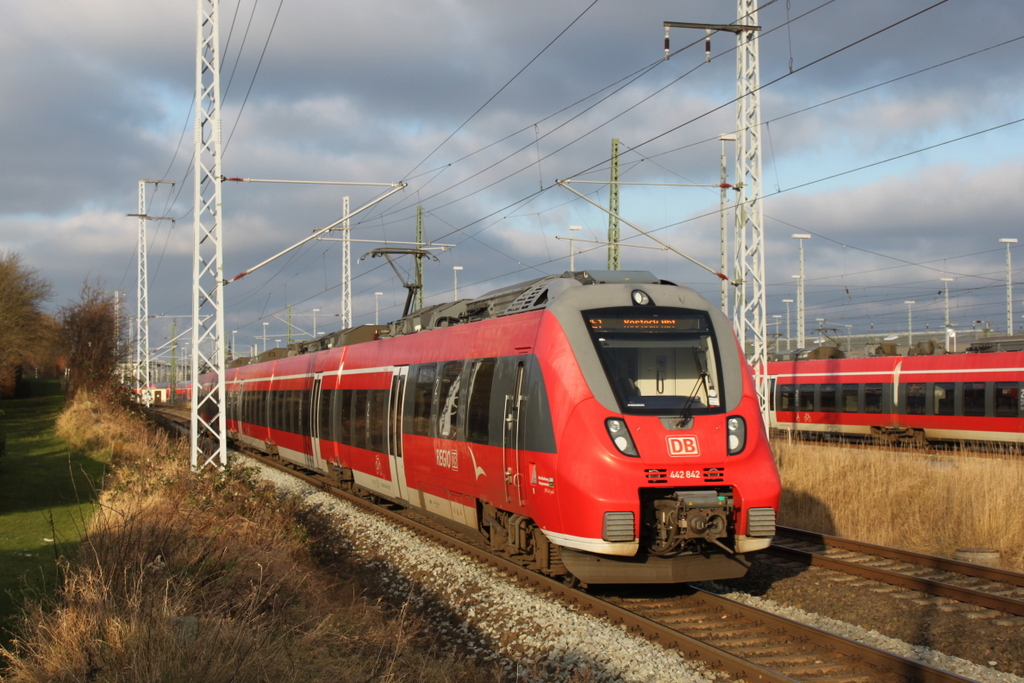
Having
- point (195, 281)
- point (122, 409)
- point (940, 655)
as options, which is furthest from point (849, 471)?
point (122, 409)

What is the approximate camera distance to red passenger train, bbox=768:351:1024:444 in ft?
78.6

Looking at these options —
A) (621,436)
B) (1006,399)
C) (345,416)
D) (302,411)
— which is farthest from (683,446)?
(1006,399)

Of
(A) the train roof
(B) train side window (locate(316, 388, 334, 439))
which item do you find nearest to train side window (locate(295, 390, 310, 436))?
(B) train side window (locate(316, 388, 334, 439))

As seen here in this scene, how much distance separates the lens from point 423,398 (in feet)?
43.1

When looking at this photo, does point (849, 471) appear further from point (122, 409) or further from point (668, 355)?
point (122, 409)

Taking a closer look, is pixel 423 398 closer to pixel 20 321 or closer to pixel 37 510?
pixel 37 510

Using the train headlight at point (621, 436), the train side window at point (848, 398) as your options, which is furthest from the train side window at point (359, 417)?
the train side window at point (848, 398)

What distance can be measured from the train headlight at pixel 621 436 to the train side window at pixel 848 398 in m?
22.6

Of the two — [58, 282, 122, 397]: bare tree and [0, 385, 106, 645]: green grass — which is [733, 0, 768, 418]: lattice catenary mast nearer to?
[0, 385, 106, 645]: green grass

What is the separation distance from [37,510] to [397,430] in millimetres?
5421

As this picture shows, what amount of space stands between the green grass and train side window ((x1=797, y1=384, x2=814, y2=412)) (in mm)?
22156

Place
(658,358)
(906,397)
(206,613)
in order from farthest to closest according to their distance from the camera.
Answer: (906,397), (658,358), (206,613)

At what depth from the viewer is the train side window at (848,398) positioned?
1134 inches

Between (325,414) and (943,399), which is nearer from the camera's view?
(325,414)
